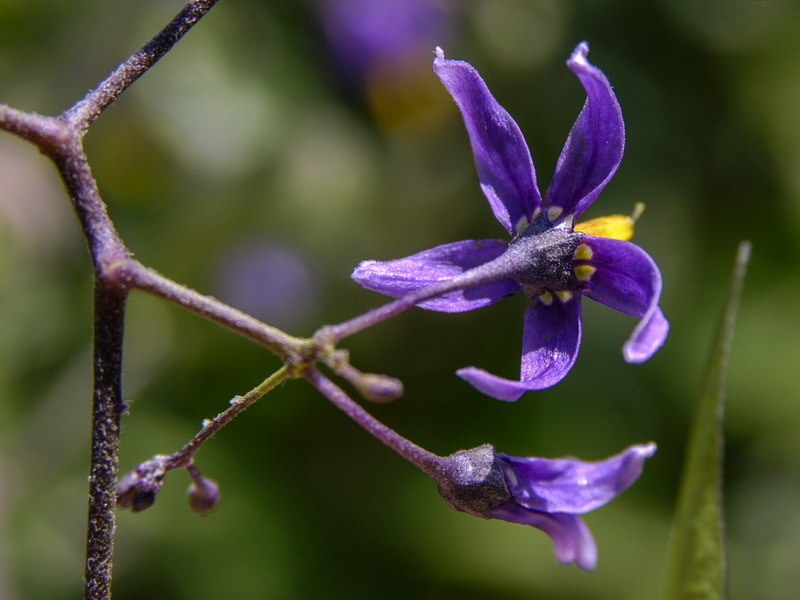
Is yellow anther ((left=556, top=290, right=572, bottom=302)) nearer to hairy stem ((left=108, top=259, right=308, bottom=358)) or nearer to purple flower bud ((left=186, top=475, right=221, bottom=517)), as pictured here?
hairy stem ((left=108, top=259, right=308, bottom=358))

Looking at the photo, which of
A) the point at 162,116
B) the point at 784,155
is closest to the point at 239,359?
the point at 162,116

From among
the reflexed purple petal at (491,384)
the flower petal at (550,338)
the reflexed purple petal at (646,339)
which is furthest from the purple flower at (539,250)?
the reflexed purple petal at (491,384)

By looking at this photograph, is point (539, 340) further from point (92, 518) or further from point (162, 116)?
point (162, 116)

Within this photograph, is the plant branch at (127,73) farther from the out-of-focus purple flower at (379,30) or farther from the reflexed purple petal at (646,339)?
the out-of-focus purple flower at (379,30)

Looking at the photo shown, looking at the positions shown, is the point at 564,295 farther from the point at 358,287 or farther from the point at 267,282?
the point at 267,282

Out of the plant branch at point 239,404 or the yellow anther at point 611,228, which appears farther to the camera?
the yellow anther at point 611,228

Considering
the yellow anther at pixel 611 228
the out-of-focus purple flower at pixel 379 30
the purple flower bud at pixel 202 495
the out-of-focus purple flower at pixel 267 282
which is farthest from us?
the out-of-focus purple flower at pixel 379 30
